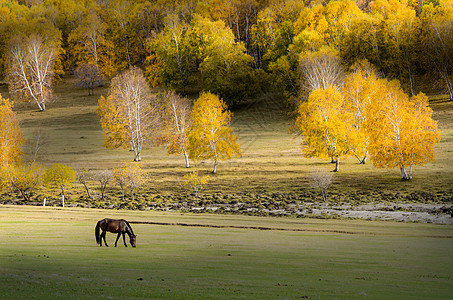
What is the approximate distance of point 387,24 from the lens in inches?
3324

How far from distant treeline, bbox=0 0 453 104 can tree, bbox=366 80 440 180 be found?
28.4 metres

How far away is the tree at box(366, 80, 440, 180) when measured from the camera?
50.9 metres

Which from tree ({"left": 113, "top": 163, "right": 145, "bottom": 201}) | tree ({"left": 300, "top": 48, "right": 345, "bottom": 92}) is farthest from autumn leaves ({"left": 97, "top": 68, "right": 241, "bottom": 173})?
tree ({"left": 300, "top": 48, "right": 345, "bottom": 92})

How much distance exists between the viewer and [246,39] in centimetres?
11700

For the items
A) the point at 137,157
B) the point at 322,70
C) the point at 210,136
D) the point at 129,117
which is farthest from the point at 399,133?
the point at 129,117

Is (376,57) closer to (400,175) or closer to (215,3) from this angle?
(400,175)

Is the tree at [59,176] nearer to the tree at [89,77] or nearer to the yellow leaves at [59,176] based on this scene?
the yellow leaves at [59,176]

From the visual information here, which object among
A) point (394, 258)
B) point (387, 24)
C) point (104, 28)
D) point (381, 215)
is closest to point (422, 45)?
point (387, 24)

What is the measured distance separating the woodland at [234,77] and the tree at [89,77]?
0.32 meters

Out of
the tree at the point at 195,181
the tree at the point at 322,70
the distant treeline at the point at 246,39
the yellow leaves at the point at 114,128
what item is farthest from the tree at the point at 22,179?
the distant treeline at the point at 246,39

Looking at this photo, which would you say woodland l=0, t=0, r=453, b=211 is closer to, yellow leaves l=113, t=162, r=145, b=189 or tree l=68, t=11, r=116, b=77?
yellow leaves l=113, t=162, r=145, b=189

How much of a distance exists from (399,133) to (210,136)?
22.4 m

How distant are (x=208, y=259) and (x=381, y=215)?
Answer: 2325cm

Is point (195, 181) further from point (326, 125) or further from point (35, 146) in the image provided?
point (35, 146)
